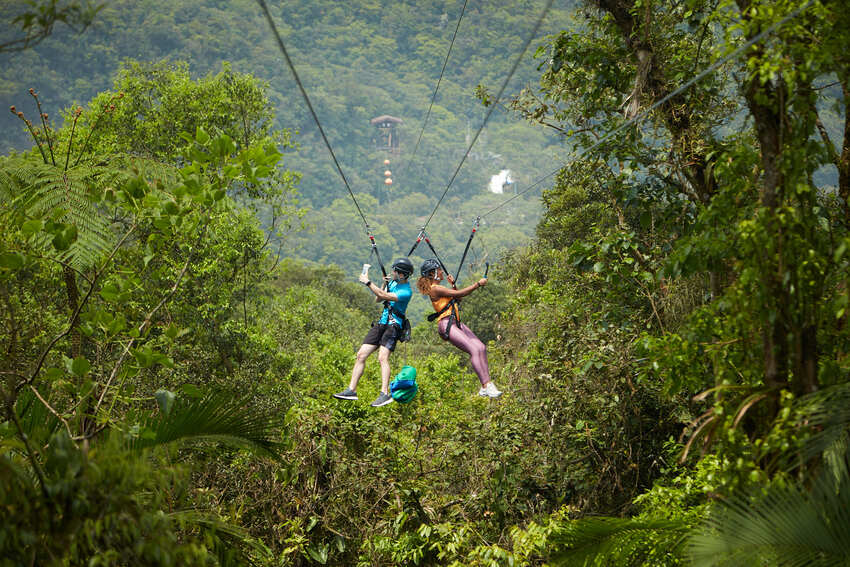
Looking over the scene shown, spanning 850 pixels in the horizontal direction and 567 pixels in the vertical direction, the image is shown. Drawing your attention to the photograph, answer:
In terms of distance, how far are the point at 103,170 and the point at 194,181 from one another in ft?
7.40

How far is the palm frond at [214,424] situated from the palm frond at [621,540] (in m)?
1.92

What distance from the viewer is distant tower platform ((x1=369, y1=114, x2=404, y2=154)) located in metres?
106

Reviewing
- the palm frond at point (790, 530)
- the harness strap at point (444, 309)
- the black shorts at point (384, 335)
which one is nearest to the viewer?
the palm frond at point (790, 530)

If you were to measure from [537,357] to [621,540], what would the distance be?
3972mm

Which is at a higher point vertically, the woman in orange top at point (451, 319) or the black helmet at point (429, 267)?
the black helmet at point (429, 267)

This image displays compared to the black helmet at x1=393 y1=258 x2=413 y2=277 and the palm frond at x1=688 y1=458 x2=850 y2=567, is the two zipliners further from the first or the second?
the palm frond at x1=688 y1=458 x2=850 y2=567

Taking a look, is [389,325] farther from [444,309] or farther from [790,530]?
[790,530]

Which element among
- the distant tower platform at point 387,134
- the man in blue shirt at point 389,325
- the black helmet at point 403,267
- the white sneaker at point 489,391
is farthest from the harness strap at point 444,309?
the distant tower platform at point 387,134

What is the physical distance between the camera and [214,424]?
12.3 ft

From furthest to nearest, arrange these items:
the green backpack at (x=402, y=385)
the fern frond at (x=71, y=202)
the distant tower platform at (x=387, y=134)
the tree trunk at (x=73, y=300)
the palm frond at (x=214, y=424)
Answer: the distant tower platform at (x=387, y=134) < the green backpack at (x=402, y=385) < the tree trunk at (x=73, y=300) < the fern frond at (x=71, y=202) < the palm frond at (x=214, y=424)

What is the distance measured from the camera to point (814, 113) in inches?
122

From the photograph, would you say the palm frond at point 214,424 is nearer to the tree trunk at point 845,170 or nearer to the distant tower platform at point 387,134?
the tree trunk at point 845,170

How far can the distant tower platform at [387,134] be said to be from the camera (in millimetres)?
106500

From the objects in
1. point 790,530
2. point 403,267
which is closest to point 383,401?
point 403,267
